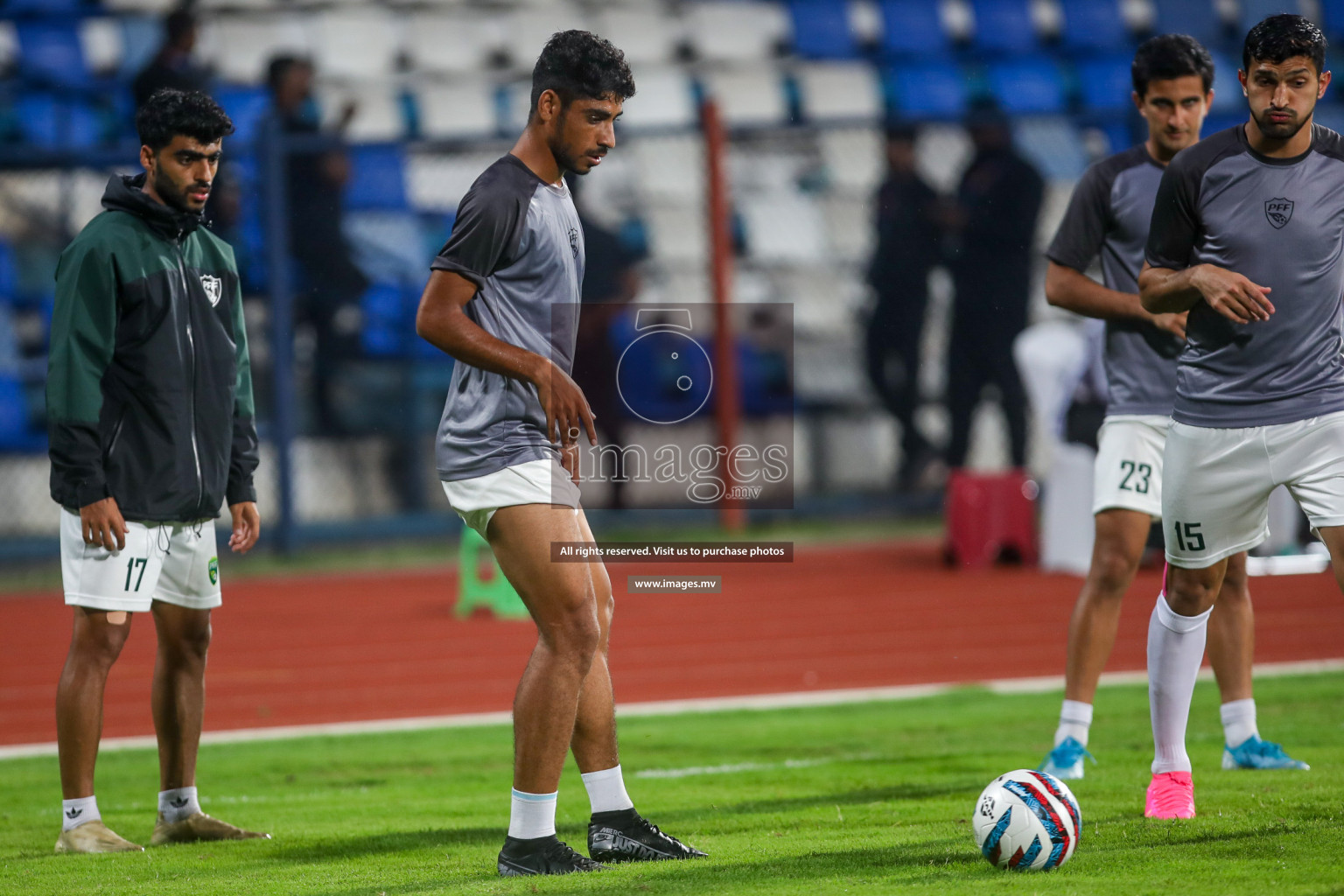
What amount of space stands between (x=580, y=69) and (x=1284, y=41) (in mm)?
2030

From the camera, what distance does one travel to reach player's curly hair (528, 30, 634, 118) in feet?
14.8

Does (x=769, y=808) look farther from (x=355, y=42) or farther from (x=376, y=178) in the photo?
(x=355, y=42)

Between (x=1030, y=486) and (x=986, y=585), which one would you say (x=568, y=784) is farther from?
(x=1030, y=486)

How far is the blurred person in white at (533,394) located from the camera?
443 centimetres

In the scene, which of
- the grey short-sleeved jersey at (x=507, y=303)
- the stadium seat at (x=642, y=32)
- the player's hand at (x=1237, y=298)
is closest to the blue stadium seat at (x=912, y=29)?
the stadium seat at (x=642, y=32)

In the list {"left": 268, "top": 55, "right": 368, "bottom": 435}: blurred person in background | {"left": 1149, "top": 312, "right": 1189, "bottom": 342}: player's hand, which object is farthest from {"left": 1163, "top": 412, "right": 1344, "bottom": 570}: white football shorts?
{"left": 268, "top": 55, "right": 368, "bottom": 435}: blurred person in background

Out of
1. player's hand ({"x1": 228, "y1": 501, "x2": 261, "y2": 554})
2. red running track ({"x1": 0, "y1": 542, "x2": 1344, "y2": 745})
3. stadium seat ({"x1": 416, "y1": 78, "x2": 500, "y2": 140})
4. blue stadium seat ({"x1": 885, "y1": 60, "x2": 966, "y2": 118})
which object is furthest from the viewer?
blue stadium seat ({"x1": 885, "y1": 60, "x2": 966, "y2": 118})

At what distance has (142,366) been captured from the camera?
17.8 feet

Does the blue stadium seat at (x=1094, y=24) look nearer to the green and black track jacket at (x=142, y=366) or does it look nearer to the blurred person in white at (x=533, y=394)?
the green and black track jacket at (x=142, y=366)

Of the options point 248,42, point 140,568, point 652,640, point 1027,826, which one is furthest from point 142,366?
point 248,42

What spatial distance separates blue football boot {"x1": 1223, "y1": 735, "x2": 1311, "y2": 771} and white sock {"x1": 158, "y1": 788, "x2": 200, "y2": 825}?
366 centimetres

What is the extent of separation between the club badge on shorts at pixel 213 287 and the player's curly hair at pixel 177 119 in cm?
45

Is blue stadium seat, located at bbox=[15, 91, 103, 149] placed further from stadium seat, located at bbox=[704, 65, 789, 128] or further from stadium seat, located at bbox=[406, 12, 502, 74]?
stadium seat, located at bbox=[704, 65, 789, 128]

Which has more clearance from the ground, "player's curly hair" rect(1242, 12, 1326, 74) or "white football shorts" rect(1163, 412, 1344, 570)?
"player's curly hair" rect(1242, 12, 1326, 74)
